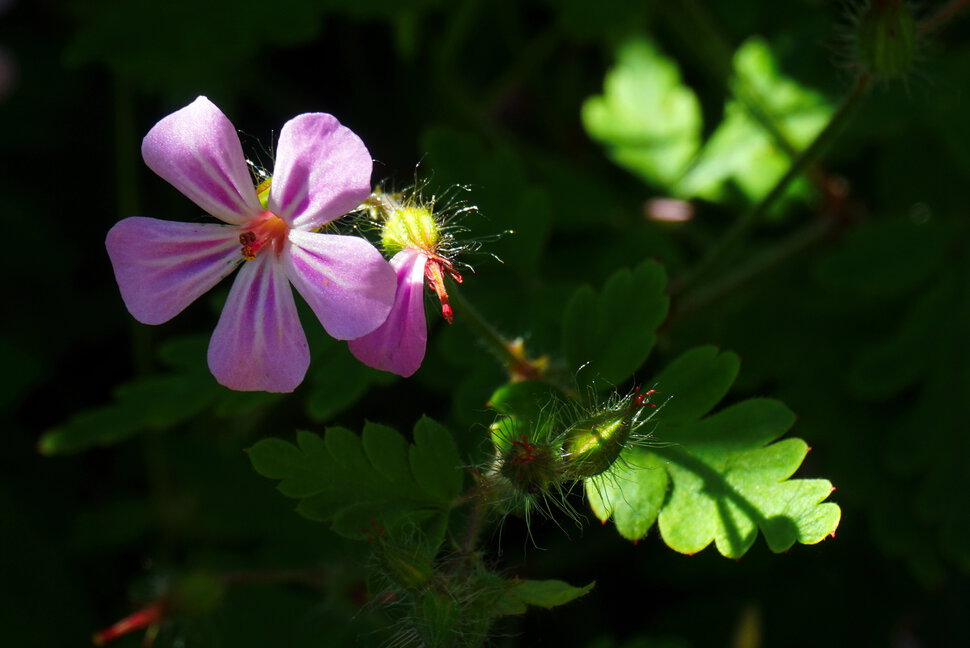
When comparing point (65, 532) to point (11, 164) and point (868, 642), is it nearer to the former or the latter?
point (11, 164)

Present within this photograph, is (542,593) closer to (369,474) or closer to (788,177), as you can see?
(369,474)

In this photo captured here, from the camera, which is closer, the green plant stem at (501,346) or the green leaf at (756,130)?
the green plant stem at (501,346)

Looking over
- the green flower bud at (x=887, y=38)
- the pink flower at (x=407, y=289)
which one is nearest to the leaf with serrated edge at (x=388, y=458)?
the pink flower at (x=407, y=289)

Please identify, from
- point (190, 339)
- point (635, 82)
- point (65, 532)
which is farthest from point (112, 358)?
point (635, 82)

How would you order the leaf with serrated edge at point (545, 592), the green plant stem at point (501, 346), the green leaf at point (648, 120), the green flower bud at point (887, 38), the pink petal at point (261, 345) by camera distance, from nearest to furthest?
1. the leaf with serrated edge at point (545, 592)
2. the pink petal at point (261, 345)
3. the green plant stem at point (501, 346)
4. the green flower bud at point (887, 38)
5. the green leaf at point (648, 120)

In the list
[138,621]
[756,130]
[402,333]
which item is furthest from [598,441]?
[756,130]

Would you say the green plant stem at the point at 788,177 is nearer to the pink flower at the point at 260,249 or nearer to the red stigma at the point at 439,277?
the red stigma at the point at 439,277

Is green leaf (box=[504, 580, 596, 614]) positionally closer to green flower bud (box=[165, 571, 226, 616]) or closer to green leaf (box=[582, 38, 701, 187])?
green flower bud (box=[165, 571, 226, 616])
